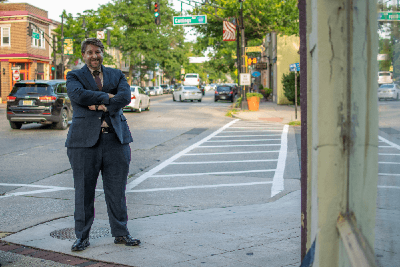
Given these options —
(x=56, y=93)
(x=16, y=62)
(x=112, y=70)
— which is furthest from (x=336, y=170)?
(x=16, y=62)

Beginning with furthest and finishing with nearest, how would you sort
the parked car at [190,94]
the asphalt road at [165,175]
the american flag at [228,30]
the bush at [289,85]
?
1. the parked car at [190,94]
2. the bush at [289,85]
3. the american flag at [228,30]
4. the asphalt road at [165,175]

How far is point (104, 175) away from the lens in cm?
428

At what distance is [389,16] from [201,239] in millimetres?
3112

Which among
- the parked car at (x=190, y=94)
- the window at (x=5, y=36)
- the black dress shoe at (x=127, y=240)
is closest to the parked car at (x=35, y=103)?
the black dress shoe at (x=127, y=240)

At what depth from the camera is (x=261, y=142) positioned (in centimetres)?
1323

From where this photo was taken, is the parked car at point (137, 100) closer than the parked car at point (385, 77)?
No

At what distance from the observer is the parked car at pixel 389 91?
1.71 m

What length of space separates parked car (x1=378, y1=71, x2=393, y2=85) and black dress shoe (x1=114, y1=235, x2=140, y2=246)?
297cm

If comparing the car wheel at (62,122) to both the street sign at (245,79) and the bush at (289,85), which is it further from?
the bush at (289,85)

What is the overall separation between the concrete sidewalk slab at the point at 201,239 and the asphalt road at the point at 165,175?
1.53 ft

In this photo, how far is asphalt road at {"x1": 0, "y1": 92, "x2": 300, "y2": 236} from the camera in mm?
6094

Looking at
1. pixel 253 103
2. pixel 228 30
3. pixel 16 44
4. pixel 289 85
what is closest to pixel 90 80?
pixel 253 103

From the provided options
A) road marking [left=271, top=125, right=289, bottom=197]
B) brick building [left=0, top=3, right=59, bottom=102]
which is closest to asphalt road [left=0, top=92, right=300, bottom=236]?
road marking [left=271, top=125, right=289, bottom=197]

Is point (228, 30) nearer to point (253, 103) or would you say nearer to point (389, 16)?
point (253, 103)
